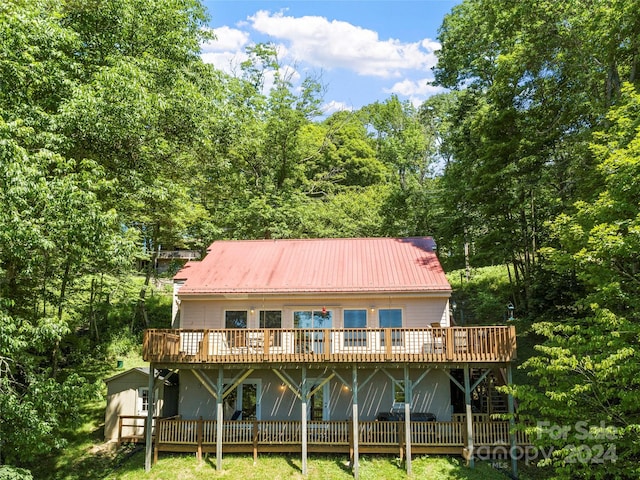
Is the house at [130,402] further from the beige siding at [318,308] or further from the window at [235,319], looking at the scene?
the window at [235,319]

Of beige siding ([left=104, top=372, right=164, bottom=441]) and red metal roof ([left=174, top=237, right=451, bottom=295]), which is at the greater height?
red metal roof ([left=174, top=237, right=451, bottom=295])

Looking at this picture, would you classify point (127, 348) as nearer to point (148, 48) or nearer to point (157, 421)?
point (157, 421)

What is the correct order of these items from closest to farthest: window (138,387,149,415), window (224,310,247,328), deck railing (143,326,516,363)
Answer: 1. deck railing (143,326,516,363)
2. window (224,310,247,328)
3. window (138,387,149,415)

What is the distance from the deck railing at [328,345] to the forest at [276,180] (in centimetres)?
157

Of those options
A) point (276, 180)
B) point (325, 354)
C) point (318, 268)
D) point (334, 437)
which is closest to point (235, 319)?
point (318, 268)

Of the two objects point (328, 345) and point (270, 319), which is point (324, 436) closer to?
point (328, 345)

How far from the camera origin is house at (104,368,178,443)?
54.4 feet

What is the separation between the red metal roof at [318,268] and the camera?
53.8 ft

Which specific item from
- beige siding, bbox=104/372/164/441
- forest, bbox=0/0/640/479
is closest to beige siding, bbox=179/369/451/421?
beige siding, bbox=104/372/164/441

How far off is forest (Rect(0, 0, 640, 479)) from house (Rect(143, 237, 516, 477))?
2.31 m

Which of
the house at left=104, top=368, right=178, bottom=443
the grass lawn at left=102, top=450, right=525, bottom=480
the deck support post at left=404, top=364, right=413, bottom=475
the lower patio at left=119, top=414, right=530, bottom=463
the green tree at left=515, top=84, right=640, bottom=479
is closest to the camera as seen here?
the green tree at left=515, top=84, right=640, bottom=479

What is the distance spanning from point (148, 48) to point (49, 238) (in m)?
8.35

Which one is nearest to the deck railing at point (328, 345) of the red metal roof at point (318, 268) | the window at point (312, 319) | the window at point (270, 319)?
the window at point (312, 319)

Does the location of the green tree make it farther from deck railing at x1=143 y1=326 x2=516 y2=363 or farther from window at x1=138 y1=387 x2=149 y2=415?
window at x1=138 y1=387 x2=149 y2=415
